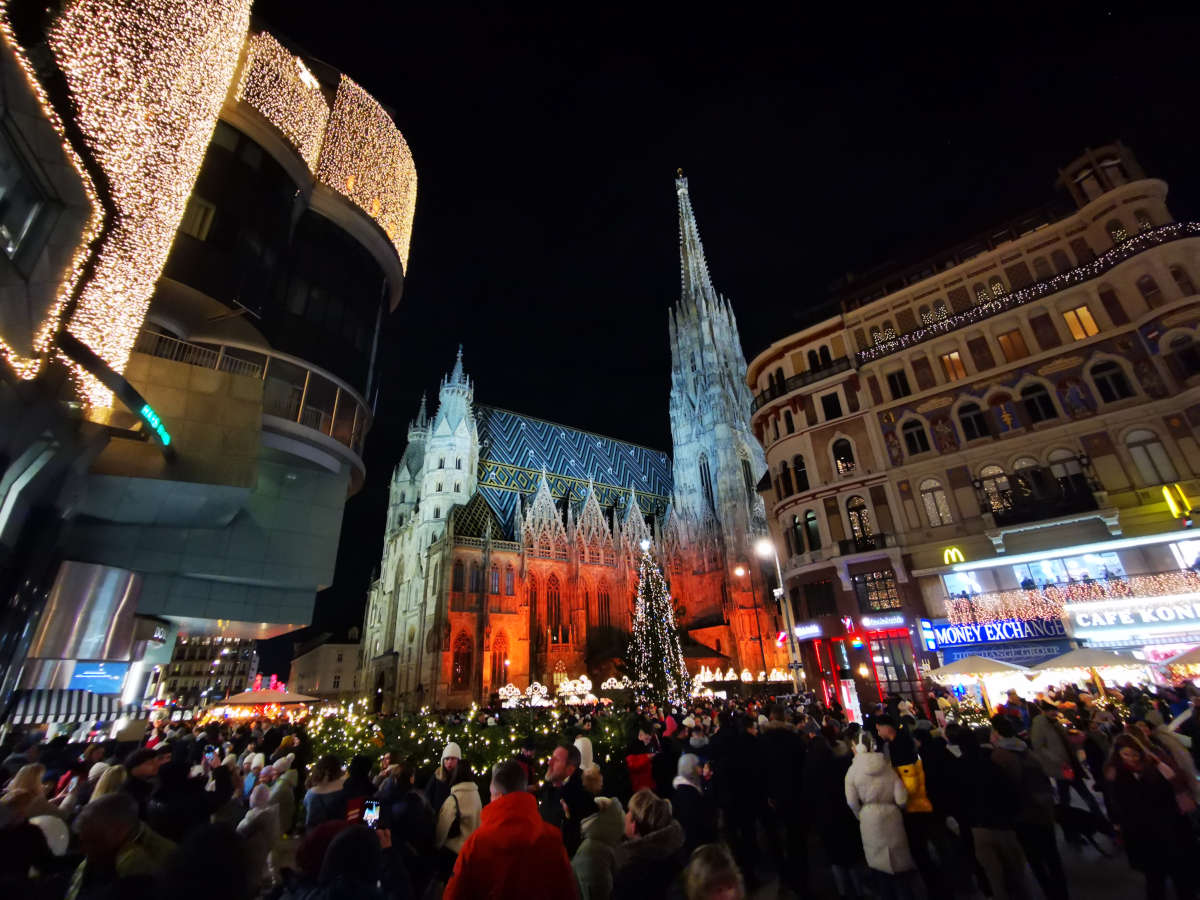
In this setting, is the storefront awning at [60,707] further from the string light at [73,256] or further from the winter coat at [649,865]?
the winter coat at [649,865]

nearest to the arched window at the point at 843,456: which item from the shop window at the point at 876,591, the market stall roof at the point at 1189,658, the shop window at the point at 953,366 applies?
the shop window at the point at 876,591

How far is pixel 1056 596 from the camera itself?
16828 mm

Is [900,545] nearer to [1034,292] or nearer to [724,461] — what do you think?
[1034,292]

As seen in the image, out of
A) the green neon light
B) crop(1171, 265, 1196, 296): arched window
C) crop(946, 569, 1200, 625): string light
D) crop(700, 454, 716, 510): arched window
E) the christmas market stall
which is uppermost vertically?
crop(700, 454, 716, 510): arched window

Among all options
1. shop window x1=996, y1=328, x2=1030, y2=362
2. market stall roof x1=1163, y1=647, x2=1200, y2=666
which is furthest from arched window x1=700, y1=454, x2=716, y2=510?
market stall roof x1=1163, y1=647, x2=1200, y2=666

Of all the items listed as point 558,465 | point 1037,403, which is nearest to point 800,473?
point 1037,403

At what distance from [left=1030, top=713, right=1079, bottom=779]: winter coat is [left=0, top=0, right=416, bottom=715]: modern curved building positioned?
1892 centimetres

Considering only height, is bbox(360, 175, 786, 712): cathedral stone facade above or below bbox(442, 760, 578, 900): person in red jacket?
above

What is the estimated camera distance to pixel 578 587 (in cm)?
5266

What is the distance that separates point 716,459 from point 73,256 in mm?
53305

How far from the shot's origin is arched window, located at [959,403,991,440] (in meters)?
20.3

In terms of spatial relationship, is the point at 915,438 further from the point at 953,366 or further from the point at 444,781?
the point at 444,781

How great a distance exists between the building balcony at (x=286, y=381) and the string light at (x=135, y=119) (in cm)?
565

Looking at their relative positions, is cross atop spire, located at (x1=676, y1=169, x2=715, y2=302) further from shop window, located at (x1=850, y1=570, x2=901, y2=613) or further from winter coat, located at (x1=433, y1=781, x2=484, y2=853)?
winter coat, located at (x1=433, y1=781, x2=484, y2=853)
